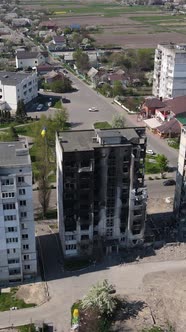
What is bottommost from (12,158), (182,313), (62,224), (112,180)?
(182,313)

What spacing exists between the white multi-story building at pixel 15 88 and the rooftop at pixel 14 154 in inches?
2098

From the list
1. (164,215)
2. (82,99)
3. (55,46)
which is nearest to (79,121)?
(82,99)

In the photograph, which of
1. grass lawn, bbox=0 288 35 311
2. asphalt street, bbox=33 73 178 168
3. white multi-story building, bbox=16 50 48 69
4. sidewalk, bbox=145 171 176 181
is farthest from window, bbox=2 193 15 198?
white multi-story building, bbox=16 50 48 69

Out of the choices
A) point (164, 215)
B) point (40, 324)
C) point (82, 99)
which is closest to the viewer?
point (40, 324)

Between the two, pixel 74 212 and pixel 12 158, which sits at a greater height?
pixel 12 158

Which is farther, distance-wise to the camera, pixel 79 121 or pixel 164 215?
pixel 79 121

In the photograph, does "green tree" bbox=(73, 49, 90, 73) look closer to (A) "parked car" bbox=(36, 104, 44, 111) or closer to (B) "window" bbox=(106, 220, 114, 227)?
(A) "parked car" bbox=(36, 104, 44, 111)

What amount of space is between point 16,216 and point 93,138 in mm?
12562

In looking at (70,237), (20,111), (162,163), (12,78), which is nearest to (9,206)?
(70,237)

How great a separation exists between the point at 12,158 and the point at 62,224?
10.5 m

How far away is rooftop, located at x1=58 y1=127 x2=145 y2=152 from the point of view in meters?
47.6

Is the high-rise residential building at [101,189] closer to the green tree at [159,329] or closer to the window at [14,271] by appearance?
the window at [14,271]

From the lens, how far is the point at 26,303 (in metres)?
44.0

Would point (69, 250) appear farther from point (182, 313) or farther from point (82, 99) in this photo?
point (82, 99)
